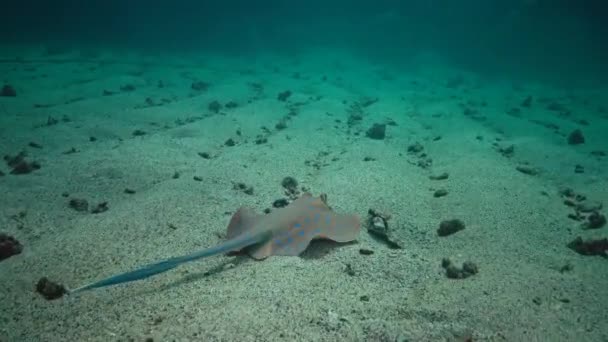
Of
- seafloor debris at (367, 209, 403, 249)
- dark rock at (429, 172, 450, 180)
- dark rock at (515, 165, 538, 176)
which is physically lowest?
dark rock at (429, 172, 450, 180)

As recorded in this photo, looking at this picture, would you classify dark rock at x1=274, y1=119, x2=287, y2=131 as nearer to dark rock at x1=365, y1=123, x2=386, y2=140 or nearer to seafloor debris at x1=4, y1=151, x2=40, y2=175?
dark rock at x1=365, y1=123, x2=386, y2=140

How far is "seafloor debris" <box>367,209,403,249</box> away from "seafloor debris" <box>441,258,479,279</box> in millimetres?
694

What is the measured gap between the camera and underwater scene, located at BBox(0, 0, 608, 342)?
8.62 feet

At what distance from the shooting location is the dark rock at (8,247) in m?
3.43

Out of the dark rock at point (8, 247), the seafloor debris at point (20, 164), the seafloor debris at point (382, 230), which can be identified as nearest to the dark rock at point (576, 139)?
the seafloor debris at point (382, 230)

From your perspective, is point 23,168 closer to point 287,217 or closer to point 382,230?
point 287,217

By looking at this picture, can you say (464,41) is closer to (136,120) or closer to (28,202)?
(136,120)

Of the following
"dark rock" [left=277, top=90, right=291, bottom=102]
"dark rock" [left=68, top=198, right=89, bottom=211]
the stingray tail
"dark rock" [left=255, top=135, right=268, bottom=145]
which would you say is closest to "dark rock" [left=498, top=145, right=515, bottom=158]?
"dark rock" [left=255, top=135, right=268, bottom=145]

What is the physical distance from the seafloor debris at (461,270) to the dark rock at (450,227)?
0.95 metres

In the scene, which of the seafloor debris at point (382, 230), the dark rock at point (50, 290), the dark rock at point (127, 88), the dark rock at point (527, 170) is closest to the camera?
the dark rock at point (50, 290)

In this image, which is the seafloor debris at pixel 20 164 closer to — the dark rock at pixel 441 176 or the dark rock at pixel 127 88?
the dark rock at pixel 127 88

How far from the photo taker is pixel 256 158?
723cm

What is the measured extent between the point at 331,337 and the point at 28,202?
15.7 ft

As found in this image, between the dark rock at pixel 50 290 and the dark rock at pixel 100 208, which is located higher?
the dark rock at pixel 50 290
